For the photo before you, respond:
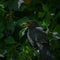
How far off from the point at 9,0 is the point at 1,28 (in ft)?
0.28

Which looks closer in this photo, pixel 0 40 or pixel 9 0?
pixel 9 0

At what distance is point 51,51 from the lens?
0.56 m

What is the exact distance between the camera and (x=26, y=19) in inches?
24.2

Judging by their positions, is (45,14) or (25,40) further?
(25,40)

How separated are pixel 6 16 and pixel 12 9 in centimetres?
4

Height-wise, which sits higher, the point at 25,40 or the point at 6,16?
the point at 6,16

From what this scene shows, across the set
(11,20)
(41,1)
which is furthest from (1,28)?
(41,1)

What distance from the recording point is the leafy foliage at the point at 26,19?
554 millimetres

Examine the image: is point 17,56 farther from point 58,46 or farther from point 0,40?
point 58,46

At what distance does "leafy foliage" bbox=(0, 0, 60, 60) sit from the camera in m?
0.55

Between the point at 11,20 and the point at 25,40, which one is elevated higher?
the point at 11,20

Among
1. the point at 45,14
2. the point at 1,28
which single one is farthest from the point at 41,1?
the point at 1,28

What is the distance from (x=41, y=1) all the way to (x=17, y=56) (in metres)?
0.24

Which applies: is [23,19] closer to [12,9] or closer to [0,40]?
[12,9]
